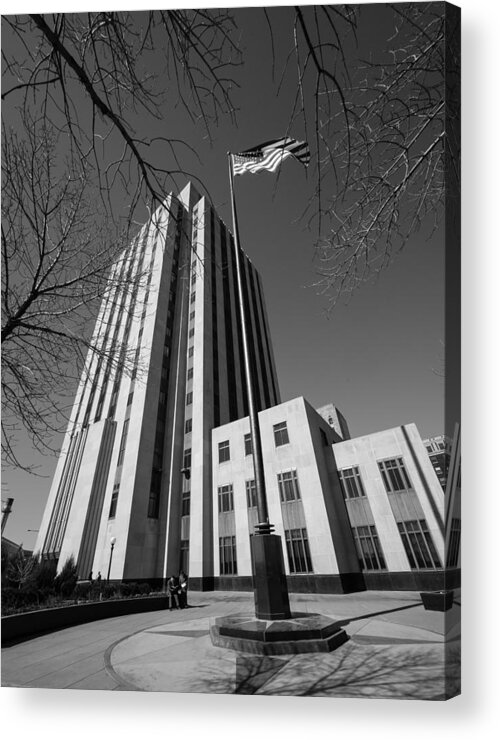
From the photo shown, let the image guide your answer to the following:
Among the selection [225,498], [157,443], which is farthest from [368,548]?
[157,443]

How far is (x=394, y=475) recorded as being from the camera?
17.3 meters

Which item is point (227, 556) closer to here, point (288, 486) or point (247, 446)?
point (288, 486)

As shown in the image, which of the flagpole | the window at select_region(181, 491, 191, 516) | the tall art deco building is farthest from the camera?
the window at select_region(181, 491, 191, 516)

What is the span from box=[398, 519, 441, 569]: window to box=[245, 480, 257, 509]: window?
735cm

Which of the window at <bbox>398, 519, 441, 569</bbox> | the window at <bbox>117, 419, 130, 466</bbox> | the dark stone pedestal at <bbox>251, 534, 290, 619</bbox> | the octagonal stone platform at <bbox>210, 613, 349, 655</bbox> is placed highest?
the window at <bbox>117, 419, 130, 466</bbox>

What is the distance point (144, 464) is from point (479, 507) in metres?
23.7

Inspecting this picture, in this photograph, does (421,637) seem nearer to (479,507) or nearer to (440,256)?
(479,507)

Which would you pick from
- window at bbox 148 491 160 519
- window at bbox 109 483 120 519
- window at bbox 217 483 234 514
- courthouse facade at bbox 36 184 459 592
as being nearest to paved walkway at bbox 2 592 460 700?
courthouse facade at bbox 36 184 459 592

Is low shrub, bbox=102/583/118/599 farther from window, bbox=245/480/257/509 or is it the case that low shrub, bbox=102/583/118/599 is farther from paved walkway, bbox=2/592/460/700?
paved walkway, bbox=2/592/460/700

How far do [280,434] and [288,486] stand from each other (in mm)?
2853

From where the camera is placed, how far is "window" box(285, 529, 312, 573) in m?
16.8

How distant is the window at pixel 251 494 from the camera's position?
1938 centimetres

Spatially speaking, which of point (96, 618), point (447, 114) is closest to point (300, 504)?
point (96, 618)

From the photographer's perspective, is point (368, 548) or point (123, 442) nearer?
point (368, 548)
